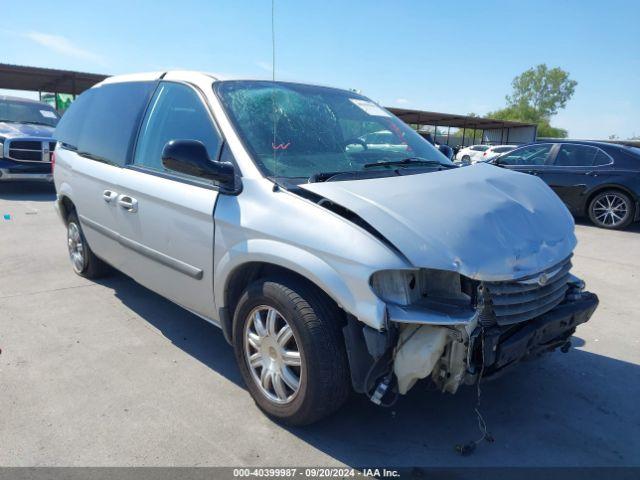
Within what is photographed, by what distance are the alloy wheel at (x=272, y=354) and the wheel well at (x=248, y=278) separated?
0.65 feet

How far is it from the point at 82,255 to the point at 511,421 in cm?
421

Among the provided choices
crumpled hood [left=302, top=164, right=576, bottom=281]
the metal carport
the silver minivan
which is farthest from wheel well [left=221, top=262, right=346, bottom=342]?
the metal carport

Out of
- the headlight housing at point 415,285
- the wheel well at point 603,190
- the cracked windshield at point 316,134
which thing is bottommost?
the wheel well at point 603,190

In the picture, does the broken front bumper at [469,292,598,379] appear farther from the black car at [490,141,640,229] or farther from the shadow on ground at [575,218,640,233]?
the shadow on ground at [575,218,640,233]

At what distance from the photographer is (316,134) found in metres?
3.22

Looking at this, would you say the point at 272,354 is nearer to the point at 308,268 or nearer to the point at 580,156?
the point at 308,268

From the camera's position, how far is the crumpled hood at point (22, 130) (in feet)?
34.5

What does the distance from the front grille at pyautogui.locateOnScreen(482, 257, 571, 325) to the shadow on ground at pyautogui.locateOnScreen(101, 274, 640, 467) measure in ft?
2.37

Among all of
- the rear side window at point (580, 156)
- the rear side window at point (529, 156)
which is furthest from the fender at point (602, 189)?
the rear side window at point (529, 156)

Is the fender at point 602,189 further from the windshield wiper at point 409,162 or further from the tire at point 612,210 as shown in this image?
the windshield wiper at point 409,162

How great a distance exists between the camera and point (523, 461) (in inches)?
99.7

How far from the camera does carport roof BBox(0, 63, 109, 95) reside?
18047 millimetres

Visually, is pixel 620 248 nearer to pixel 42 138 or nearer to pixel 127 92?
pixel 127 92

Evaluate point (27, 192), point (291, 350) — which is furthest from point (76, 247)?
point (27, 192)
